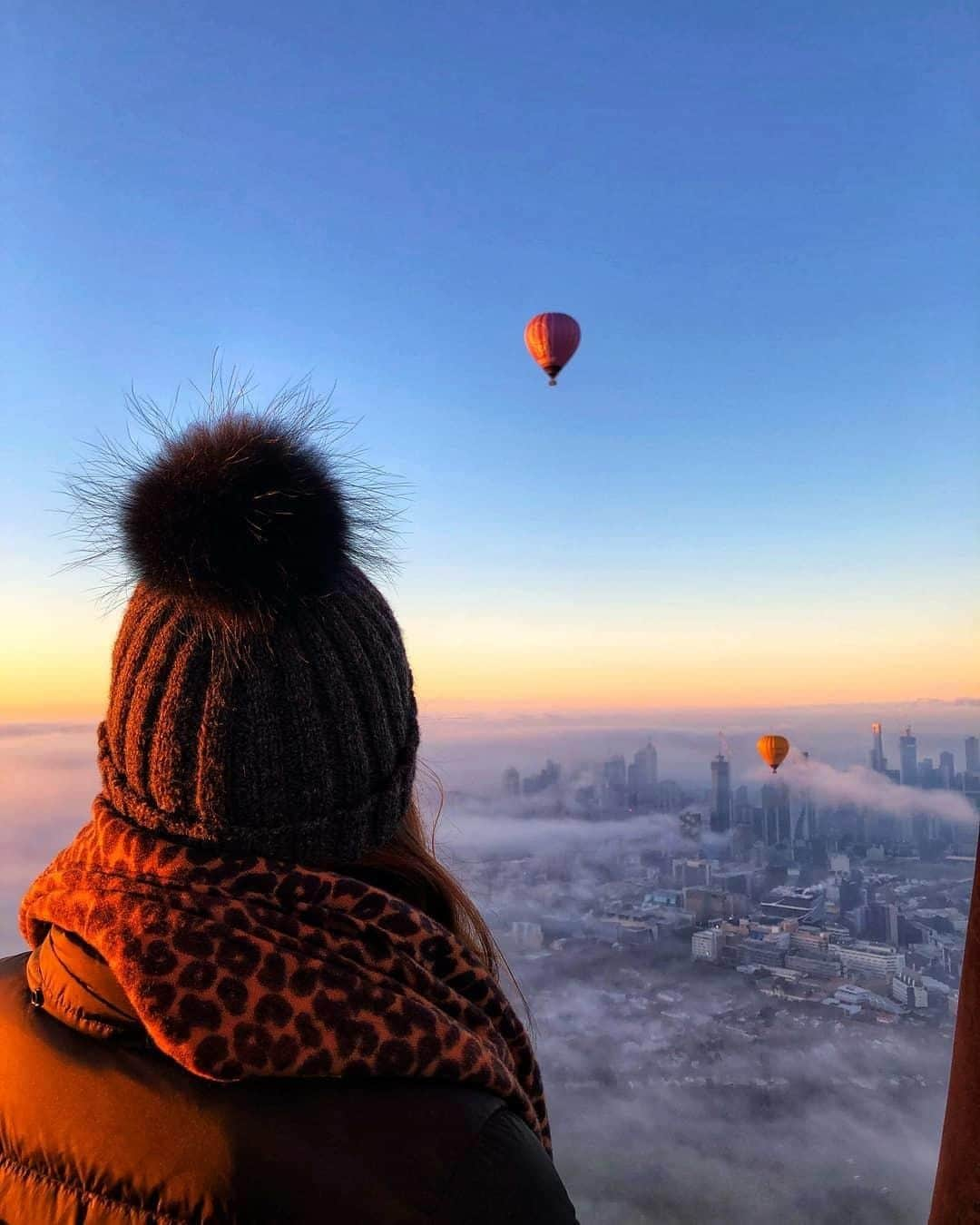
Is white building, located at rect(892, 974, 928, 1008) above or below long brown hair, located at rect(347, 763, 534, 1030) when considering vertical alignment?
below

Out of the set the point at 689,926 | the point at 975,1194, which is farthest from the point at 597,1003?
the point at 975,1194

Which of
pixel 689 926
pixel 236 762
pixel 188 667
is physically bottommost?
pixel 689 926

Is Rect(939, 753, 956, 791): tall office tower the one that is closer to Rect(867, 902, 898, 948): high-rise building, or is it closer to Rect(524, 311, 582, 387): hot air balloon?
Rect(867, 902, 898, 948): high-rise building

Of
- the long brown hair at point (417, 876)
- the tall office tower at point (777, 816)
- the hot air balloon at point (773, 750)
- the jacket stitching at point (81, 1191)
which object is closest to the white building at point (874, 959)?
the hot air balloon at point (773, 750)

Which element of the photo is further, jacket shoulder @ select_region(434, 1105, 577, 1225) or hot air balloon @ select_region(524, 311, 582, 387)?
hot air balloon @ select_region(524, 311, 582, 387)

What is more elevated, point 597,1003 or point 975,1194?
point 975,1194

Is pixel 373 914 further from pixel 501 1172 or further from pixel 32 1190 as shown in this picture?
pixel 32 1190

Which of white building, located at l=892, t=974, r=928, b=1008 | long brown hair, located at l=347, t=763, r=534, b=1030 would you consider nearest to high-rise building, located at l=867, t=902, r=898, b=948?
white building, located at l=892, t=974, r=928, b=1008

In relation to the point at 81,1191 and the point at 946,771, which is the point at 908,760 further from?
the point at 81,1191

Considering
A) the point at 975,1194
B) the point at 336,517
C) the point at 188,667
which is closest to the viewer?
the point at 975,1194
